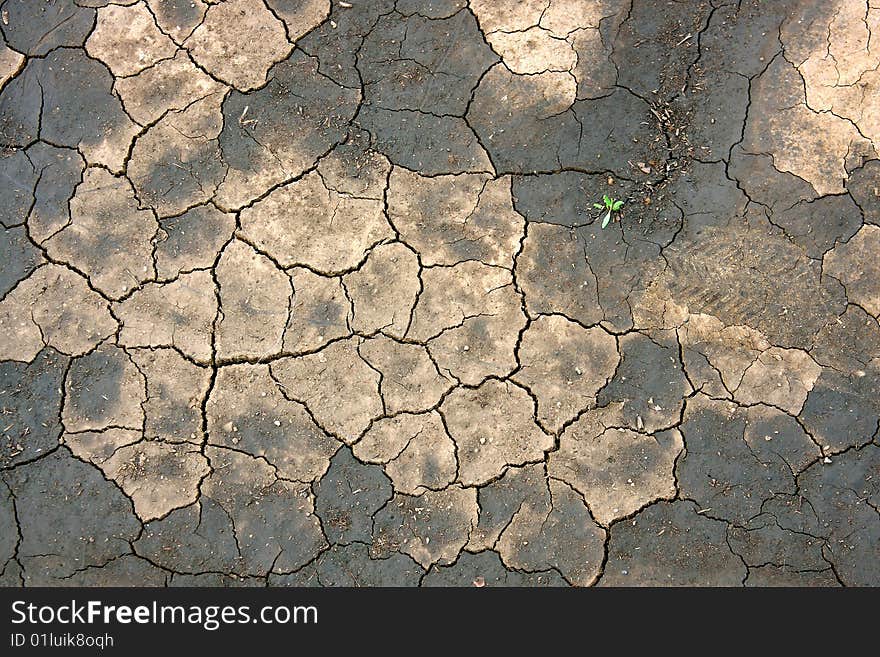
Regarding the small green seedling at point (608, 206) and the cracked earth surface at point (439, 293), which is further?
the small green seedling at point (608, 206)

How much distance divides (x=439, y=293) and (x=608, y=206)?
0.97m

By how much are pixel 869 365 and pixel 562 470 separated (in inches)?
61.6

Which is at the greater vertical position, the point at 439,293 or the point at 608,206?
the point at 608,206

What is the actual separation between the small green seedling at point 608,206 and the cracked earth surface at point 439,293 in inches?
1.8

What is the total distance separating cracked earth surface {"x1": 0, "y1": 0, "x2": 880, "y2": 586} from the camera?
3.28 meters

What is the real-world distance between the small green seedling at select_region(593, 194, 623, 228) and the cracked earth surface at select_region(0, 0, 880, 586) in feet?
0.15

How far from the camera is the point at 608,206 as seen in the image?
11.8 ft

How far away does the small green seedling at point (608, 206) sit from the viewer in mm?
3590

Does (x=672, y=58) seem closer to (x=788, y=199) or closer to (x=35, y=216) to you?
(x=788, y=199)

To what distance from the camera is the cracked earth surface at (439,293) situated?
3.28 metres

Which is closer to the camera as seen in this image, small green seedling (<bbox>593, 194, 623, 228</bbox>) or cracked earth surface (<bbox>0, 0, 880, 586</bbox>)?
cracked earth surface (<bbox>0, 0, 880, 586</bbox>)

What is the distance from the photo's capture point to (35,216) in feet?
12.0
